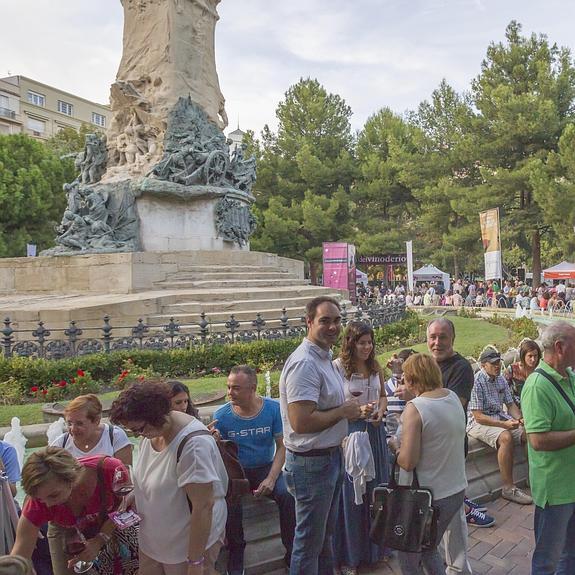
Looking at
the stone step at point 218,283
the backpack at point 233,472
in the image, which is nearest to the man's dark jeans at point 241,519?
the backpack at point 233,472

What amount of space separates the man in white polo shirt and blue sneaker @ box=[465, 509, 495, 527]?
1828 mm

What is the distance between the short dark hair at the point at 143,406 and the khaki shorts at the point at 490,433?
3.55m

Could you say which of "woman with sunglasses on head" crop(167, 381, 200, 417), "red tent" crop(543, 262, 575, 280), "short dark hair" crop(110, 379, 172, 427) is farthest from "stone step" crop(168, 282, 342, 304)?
"red tent" crop(543, 262, 575, 280)

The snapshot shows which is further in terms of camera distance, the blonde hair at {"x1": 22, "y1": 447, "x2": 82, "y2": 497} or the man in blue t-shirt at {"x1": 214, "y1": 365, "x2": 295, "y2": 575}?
the man in blue t-shirt at {"x1": 214, "y1": 365, "x2": 295, "y2": 575}

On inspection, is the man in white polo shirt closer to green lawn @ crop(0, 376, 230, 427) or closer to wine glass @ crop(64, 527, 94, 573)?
wine glass @ crop(64, 527, 94, 573)

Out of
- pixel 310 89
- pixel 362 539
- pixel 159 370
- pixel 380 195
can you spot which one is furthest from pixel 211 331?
pixel 310 89

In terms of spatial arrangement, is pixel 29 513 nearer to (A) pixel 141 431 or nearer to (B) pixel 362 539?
(A) pixel 141 431

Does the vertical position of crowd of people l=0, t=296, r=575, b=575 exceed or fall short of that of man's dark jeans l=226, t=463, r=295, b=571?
it exceeds it

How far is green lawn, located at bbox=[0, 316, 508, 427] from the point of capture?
275 inches

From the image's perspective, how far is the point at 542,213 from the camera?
30.9 metres

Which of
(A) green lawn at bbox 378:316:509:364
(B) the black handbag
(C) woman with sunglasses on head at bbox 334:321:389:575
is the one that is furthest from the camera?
(A) green lawn at bbox 378:316:509:364

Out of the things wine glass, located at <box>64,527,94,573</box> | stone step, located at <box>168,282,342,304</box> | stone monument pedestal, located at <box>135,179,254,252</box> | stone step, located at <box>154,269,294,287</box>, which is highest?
stone monument pedestal, located at <box>135,179,254,252</box>

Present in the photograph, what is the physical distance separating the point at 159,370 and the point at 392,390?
6114mm

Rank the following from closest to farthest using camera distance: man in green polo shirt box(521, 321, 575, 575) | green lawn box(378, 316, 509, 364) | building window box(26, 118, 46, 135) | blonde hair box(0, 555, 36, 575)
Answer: blonde hair box(0, 555, 36, 575) → man in green polo shirt box(521, 321, 575, 575) → green lawn box(378, 316, 509, 364) → building window box(26, 118, 46, 135)
